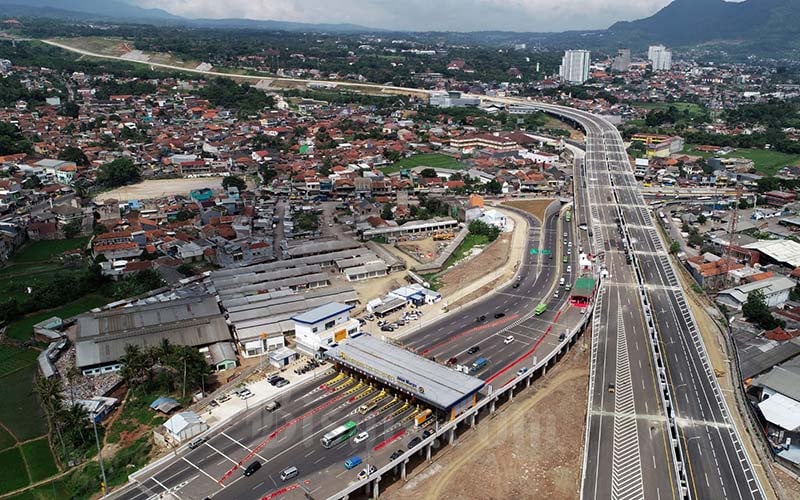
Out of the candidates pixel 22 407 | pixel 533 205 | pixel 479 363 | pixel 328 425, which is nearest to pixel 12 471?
pixel 22 407

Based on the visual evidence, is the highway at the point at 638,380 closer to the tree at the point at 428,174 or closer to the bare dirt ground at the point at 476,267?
the bare dirt ground at the point at 476,267

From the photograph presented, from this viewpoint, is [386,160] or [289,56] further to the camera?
[289,56]

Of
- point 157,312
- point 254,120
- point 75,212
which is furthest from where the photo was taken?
point 254,120

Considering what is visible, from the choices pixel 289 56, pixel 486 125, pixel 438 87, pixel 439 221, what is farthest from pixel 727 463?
pixel 289 56

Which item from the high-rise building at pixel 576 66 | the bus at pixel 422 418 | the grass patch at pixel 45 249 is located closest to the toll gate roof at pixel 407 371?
the bus at pixel 422 418

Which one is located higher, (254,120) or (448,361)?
(254,120)

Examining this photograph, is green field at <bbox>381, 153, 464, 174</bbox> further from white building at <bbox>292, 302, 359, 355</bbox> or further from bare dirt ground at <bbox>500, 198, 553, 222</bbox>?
white building at <bbox>292, 302, 359, 355</bbox>

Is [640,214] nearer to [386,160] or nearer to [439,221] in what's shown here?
[439,221]
